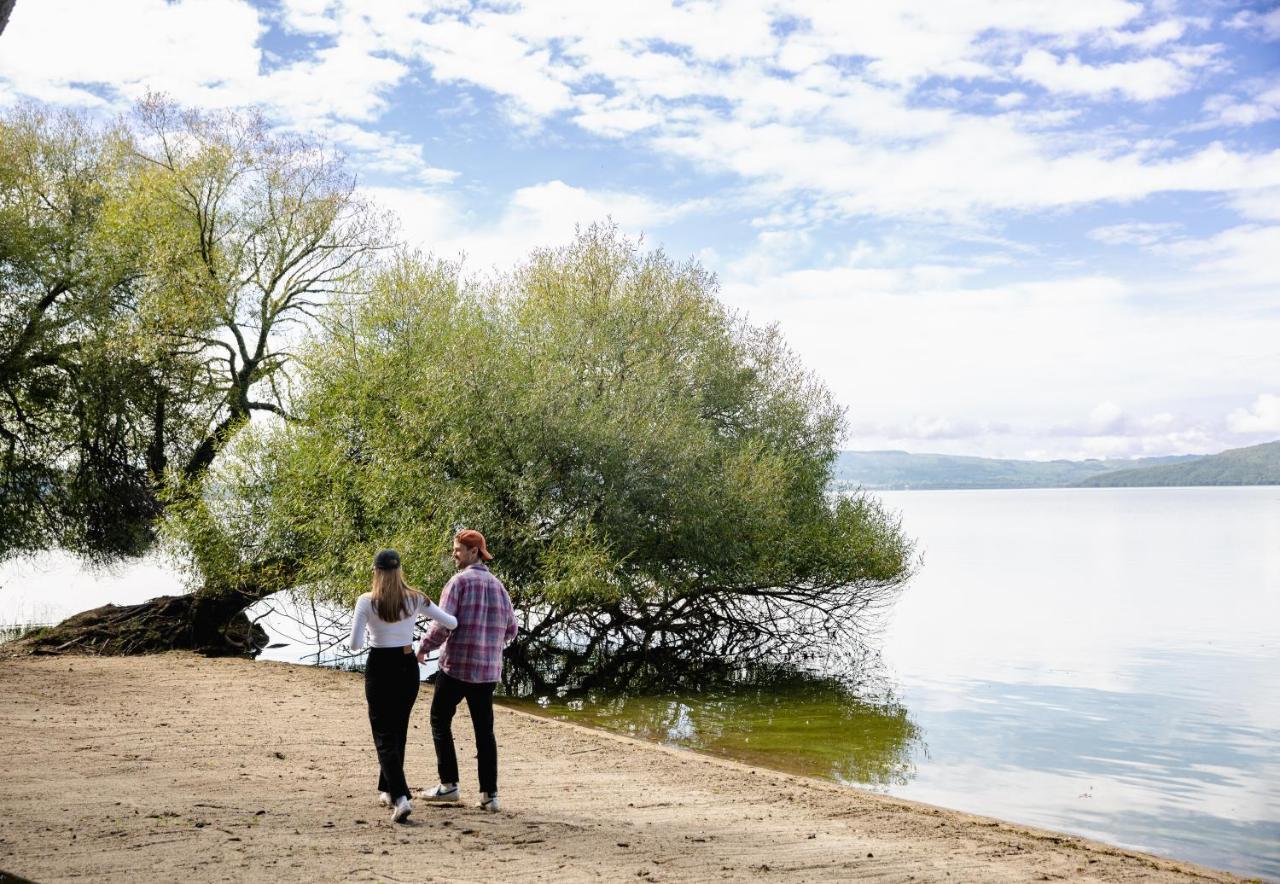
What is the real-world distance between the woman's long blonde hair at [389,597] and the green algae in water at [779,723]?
8382mm

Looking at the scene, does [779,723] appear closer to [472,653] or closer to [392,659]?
[472,653]

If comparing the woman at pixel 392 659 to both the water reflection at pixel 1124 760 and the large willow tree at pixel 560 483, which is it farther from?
the large willow tree at pixel 560 483

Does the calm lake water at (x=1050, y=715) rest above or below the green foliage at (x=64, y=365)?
below

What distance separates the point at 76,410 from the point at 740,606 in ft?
62.9

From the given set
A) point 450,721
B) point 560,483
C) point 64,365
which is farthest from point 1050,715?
point 64,365

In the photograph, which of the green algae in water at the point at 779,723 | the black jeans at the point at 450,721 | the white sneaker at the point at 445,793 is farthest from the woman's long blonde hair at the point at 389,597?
the green algae in water at the point at 779,723

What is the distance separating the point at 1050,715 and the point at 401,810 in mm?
17112

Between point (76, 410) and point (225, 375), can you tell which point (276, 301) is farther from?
point (76, 410)

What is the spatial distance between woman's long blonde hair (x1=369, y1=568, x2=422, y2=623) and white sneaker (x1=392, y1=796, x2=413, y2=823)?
1676 millimetres

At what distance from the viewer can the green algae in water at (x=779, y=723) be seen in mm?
16453

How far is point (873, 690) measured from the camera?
81.7 feet

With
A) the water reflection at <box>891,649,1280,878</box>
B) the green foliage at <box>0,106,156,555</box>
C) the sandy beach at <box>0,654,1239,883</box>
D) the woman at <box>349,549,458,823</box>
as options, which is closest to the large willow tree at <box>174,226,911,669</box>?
the water reflection at <box>891,649,1280,878</box>

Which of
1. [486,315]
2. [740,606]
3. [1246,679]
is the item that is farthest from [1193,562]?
[486,315]

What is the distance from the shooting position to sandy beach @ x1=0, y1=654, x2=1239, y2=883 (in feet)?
27.1
